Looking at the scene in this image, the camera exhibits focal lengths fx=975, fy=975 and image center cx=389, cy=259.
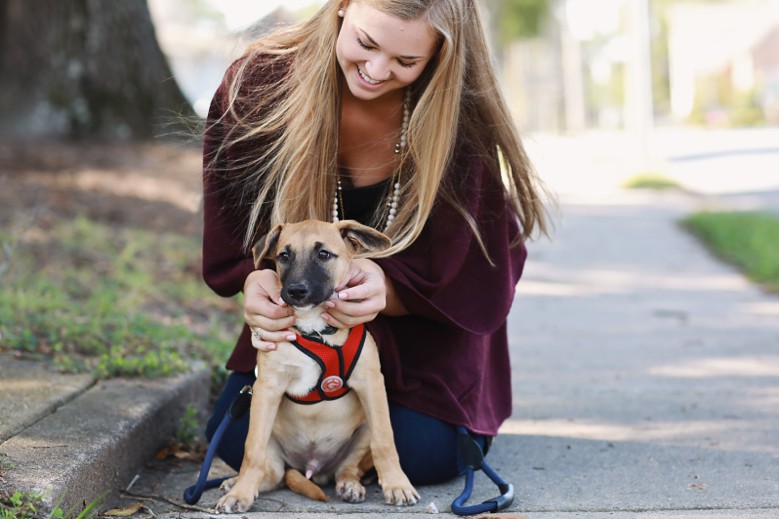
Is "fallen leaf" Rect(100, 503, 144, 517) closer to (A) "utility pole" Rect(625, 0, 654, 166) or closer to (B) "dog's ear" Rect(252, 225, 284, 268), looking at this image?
(B) "dog's ear" Rect(252, 225, 284, 268)

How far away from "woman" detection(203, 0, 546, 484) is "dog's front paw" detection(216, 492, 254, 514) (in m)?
0.44

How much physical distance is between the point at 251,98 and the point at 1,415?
1450mm

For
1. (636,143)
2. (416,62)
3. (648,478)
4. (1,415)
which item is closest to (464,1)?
(416,62)

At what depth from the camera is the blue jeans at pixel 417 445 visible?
3.49m

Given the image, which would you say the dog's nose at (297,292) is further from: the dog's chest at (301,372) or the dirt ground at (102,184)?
the dirt ground at (102,184)

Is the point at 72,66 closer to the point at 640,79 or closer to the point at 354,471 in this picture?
the point at 354,471

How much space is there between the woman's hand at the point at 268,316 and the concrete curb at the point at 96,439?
656mm

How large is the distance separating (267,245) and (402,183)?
28.2 inches

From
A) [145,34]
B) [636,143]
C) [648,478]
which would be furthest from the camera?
[636,143]

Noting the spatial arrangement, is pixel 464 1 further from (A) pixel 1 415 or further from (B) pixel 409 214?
(A) pixel 1 415

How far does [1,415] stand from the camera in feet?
11.1

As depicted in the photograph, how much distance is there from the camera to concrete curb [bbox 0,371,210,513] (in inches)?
114

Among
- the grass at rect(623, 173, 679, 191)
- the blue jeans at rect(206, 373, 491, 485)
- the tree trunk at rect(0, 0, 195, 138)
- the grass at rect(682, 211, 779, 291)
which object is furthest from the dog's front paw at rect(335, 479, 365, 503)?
the grass at rect(623, 173, 679, 191)

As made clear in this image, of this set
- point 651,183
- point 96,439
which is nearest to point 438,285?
point 96,439
